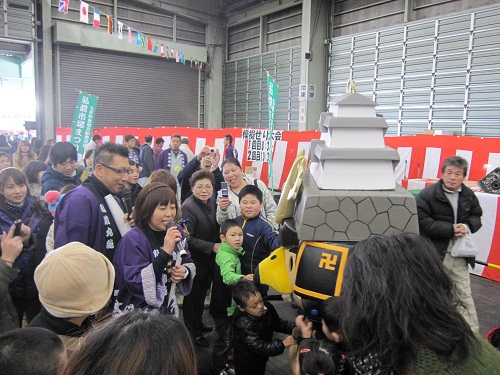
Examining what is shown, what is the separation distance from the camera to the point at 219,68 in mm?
17312

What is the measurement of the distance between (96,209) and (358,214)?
157 centimetres

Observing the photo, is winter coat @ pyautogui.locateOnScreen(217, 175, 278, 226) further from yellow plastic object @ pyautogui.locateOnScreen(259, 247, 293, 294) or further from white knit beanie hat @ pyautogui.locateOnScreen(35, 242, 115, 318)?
white knit beanie hat @ pyautogui.locateOnScreen(35, 242, 115, 318)

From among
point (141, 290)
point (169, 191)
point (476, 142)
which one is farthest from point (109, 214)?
point (476, 142)

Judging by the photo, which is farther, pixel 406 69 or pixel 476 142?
pixel 406 69

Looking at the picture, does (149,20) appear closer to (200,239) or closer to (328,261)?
(200,239)

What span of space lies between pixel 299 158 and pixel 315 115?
37.3 feet

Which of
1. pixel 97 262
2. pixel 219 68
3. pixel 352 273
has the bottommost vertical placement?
pixel 97 262

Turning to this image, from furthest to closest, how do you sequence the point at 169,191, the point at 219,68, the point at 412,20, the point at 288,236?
the point at 219,68, the point at 412,20, the point at 169,191, the point at 288,236

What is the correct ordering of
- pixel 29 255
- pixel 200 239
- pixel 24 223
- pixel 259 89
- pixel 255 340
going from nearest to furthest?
pixel 255 340 → pixel 29 255 → pixel 24 223 → pixel 200 239 → pixel 259 89

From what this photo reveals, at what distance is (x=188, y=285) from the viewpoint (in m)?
2.55

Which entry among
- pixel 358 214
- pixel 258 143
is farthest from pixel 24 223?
pixel 258 143

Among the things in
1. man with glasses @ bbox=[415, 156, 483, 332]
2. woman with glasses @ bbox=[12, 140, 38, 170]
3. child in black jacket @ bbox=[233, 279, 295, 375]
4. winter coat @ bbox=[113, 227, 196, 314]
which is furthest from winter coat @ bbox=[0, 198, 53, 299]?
woman with glasses @ bbox=[12, 140, 38, 170]

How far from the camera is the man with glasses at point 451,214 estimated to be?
3520mm

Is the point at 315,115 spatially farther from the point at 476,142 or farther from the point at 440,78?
the point at 476,142
